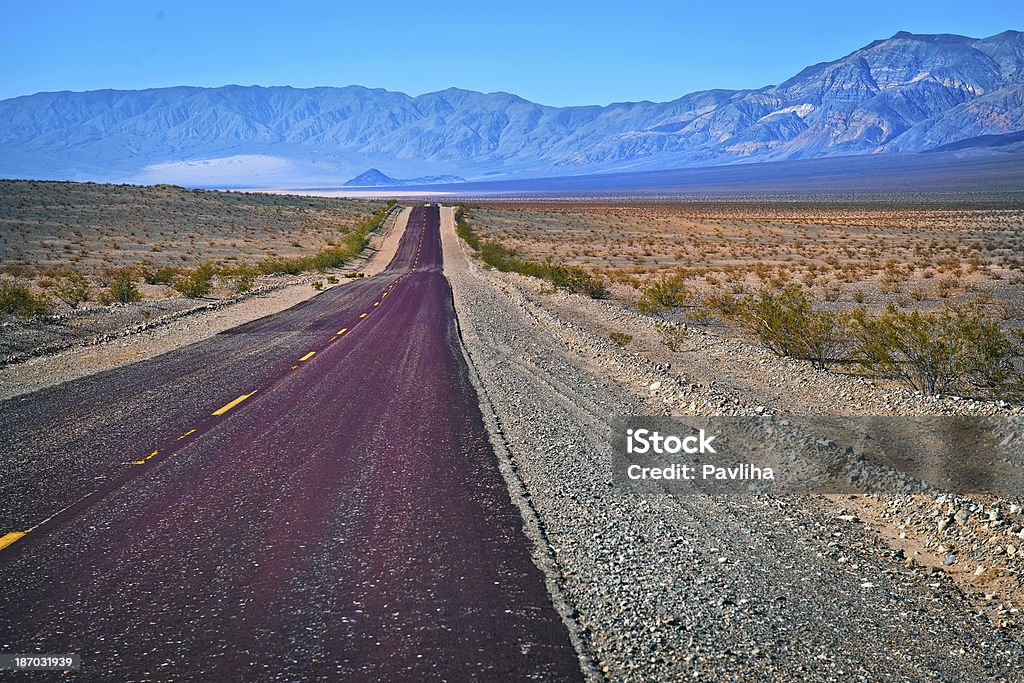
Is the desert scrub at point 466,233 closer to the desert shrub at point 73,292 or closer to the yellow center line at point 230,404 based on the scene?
the desert shrub at point 73,292

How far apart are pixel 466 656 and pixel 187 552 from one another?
259 centimetres

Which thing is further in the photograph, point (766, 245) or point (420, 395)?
point (766, 245)

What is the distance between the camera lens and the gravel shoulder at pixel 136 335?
1446cm

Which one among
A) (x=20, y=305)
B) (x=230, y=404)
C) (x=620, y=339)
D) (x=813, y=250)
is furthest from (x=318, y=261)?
(x=230, y=404)

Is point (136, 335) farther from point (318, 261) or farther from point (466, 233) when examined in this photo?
point (466, 233)

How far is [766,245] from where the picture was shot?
200ft

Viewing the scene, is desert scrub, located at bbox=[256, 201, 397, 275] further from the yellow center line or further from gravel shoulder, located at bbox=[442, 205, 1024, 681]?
gravel shoulder, located at bbox=[442, 205, 1024, 681]

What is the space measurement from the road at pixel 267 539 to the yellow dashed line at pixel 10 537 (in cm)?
2

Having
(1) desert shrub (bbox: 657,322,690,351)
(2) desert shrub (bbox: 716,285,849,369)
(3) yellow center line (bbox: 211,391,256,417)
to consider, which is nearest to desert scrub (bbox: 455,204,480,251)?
(1) desert shrub (bbox: 657,322,690,351)

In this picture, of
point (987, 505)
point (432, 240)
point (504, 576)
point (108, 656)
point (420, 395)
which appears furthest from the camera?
point (432, 240)

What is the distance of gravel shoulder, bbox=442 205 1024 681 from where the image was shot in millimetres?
4477

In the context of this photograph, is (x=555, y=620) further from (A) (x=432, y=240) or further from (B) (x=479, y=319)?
(A) (x=432, y=240)

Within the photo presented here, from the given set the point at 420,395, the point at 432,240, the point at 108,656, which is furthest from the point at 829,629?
the point at 432,240

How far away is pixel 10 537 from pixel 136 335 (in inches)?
583
